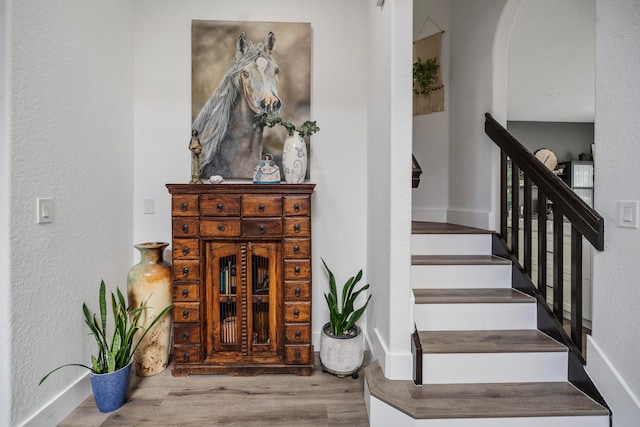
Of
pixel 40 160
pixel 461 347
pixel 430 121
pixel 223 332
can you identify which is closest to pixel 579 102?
pixel 430 121

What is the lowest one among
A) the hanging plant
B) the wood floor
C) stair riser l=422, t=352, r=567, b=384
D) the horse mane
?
the wood floor

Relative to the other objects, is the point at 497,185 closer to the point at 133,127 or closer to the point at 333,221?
the point at 333,221

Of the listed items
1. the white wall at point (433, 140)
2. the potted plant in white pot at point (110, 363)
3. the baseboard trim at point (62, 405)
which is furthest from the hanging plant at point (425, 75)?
the baseboard trim at point (62, 405)

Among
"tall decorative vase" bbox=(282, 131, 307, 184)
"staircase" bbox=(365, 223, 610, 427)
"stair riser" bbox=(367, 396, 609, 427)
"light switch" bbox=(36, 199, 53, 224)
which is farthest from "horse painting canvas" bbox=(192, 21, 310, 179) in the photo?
"stair riser" bbox=(367, 396, 609, 427)

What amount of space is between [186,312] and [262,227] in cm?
74

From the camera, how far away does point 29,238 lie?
4.89 feet

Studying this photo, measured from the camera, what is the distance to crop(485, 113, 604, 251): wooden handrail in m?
1.49

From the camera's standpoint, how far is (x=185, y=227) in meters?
1.96

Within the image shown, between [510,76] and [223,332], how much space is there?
4436 mm

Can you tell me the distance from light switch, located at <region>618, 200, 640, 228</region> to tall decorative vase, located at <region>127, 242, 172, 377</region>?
2.51 m

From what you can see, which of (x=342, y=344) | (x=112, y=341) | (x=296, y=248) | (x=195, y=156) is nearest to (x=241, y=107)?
(x=195, y=156)

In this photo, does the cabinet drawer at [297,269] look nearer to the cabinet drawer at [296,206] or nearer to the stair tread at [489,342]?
the cabinet drawer at [296,206]

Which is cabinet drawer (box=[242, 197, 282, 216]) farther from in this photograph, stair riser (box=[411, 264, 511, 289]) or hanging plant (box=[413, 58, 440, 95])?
hanging plant (box=[413, 58, 440, 95])

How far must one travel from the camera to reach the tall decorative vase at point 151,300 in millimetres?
1971
